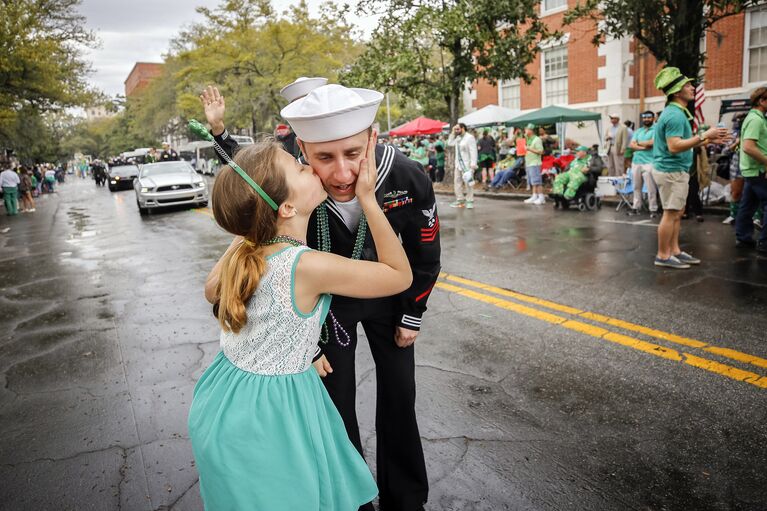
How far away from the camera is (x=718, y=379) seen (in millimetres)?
3529

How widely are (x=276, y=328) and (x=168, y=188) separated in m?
15.9

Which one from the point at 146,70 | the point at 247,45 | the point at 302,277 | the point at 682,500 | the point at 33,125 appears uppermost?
the point at 146,70

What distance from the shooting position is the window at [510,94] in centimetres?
2380

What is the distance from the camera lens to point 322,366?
2.09 metres

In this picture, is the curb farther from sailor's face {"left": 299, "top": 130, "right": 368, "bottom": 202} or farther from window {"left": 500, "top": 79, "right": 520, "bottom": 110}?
sailor's face {"left": 299, "top": 130, "right": 368, "bottom": 202}

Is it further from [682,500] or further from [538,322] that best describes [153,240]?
[682,500]

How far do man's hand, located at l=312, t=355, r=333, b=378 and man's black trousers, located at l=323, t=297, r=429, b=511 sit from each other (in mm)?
60

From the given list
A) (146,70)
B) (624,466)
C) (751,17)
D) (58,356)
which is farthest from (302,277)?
(146,70)

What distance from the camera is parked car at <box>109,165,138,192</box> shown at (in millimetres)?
30750

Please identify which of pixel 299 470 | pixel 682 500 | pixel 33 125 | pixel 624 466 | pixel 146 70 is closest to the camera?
pixel 299 470

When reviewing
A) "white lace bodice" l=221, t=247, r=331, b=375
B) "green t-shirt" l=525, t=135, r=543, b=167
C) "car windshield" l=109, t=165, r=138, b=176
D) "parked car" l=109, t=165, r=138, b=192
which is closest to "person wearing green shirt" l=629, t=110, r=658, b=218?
"green t-shirt" l=525, t=135, r=543, b=167

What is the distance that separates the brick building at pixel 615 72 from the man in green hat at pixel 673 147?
12.9 meters

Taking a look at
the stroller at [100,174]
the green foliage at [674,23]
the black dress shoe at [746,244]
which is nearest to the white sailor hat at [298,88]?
the black dress shoe at [746,244]

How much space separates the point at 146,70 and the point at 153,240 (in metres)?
115
